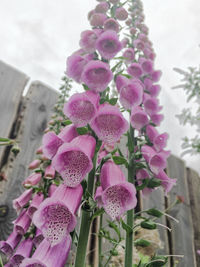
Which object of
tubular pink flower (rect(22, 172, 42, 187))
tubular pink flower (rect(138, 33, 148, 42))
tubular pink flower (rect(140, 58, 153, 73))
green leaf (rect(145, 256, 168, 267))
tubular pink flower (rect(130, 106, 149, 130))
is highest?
tubular pink flower (rect(138, 33, 148, 42))

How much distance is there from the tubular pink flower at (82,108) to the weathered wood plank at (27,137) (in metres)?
0.69

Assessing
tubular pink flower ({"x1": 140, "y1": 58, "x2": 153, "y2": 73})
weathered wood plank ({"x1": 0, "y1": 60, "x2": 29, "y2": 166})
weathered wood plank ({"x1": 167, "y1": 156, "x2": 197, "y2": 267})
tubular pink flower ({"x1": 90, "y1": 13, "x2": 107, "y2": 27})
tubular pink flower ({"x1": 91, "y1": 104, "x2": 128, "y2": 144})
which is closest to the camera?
tubular pink flower ({"x1": 91, "y1": 104, "x2": 128, "y2": 144})

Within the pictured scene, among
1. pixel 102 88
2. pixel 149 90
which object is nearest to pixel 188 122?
pixel 149 90

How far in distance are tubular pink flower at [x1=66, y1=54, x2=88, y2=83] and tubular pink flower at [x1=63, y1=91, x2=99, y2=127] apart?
0.41 feet

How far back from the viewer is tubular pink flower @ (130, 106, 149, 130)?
2.85ft

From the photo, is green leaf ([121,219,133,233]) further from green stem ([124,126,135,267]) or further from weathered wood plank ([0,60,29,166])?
weathered wood plank ([0,60,29,166])

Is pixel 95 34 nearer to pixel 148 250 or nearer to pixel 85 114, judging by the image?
pixel 85 114

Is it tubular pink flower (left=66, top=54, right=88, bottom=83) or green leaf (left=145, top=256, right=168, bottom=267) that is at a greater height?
tubular pink flower (left=66, top=54, right=88, bottom=83)

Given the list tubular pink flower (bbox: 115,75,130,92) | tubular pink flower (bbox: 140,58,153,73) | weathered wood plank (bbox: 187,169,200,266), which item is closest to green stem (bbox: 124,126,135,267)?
tubular pink flower (bbox: 115,75,130,92)

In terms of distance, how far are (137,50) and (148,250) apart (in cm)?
97

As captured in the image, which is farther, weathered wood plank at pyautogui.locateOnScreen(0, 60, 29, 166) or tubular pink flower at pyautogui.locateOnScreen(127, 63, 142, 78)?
weathered wood plank at pyautogui.locateOnScreen(0, 60, 29, 166)

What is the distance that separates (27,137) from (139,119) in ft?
2.30

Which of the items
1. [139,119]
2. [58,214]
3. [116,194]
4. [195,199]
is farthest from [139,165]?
[195,199]

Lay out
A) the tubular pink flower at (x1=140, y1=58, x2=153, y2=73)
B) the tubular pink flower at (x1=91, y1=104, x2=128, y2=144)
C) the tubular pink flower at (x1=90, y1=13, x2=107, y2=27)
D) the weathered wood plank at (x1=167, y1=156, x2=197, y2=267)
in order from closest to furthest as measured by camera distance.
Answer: the tubular pink flower at (x1=91, y1=104, x2=128, y2=144) → the tubular pink flower at (x1=90, y1=13, x2=107, y2=27) → the tubular pink flower at (x1=140, y1=58, x2=153, y2=73) → the weathered wood plank at (x1=167, y1=156, x2=197, y2=267)
